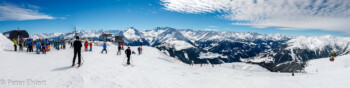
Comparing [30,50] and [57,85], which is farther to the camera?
[30,50]

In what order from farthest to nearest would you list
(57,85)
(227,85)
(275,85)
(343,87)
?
(275,85), (227,85), (343,87), (57,85)

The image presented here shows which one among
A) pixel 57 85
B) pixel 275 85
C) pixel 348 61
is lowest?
pixel 348 61

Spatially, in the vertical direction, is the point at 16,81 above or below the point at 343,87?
above

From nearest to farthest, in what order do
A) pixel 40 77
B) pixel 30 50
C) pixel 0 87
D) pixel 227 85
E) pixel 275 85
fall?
pixel 0 87, pixel 40 77, pixel 227 85, pixel 275 85, pixel 30 50

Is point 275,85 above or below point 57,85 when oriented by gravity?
below

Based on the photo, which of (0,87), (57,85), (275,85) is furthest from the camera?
(275,85)

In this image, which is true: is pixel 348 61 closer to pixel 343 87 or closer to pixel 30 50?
pixel 343 87

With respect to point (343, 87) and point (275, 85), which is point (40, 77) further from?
point (343, 87)

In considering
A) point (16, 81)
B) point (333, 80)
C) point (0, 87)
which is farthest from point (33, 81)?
point (333, 80)

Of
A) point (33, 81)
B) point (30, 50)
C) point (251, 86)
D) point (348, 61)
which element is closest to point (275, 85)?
point (251, 86)
